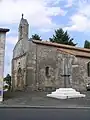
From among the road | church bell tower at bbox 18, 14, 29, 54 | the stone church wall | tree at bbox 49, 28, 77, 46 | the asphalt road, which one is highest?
tree at bbox 49, 28, 77, 46

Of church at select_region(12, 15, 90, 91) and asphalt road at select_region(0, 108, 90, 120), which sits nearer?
asphalt road at select_region(0, 108, 90, 120)

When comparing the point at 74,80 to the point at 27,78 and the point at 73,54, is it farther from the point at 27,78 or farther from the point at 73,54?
the point at 27,78

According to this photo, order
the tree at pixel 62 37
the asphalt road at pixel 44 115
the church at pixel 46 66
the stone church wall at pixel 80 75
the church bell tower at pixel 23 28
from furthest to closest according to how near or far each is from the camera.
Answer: the tree at pixel 62 37, the church bell tower at pixel 23 28, the church at pixel 46 66, the stone church wall at pixel 80 75, the asphalt road at pixel 44 115

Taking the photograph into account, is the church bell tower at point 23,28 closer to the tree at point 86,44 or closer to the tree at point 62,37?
the tree at point 62,37

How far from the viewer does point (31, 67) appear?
4022cm

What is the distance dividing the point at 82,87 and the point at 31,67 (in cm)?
847

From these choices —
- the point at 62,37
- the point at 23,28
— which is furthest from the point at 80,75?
the point at 62,37

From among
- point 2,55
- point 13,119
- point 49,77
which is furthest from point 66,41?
point 13,119

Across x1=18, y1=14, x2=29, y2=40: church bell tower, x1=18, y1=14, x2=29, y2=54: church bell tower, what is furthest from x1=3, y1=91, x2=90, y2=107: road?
x1=18, y1=14, x2=29, y2=40: church bell tower

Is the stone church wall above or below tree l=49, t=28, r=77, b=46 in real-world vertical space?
below

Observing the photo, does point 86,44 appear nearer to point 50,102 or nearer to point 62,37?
point 62,37

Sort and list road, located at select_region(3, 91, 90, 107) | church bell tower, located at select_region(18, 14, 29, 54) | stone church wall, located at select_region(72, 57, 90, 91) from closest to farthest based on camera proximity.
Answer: road, located at select_region(3, 91, 90, 107) → stone church wall, located at select_region(72, 57, 90, 91) → church bell tower, located at select_region(18, 14, 29, 54)

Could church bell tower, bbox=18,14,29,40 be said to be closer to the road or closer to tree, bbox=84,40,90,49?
the road

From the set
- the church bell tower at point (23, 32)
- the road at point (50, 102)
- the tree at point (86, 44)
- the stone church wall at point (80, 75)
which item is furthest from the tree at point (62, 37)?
the road at point (50, 102)
